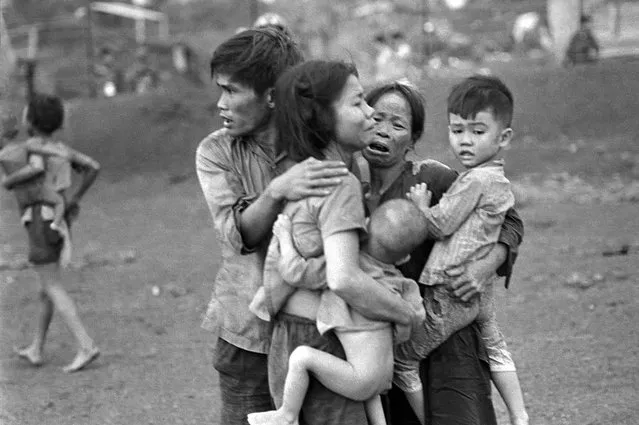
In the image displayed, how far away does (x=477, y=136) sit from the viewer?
3.38 m

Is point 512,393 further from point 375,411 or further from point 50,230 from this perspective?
point 50,230

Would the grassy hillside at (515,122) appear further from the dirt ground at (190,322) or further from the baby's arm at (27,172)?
the baby's arm at (27,172)

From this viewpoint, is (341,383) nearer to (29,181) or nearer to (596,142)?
(29,181)

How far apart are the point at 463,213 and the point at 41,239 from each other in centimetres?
388

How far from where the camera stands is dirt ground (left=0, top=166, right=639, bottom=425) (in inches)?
219

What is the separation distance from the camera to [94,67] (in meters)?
15.3

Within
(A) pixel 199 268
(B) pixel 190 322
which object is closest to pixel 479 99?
(B) pixel 190 322

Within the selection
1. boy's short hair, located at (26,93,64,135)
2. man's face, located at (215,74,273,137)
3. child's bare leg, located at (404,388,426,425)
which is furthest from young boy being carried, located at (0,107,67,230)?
child's bare leg, located at (404,388,426,425)

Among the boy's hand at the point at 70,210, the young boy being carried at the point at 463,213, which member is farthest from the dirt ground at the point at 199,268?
the young boy being carried at the point at 463,213

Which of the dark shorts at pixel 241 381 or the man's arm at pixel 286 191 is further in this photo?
the dark shorts at pixel 241 381

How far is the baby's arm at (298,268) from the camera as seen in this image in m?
2.89

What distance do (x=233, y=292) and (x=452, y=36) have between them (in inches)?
805

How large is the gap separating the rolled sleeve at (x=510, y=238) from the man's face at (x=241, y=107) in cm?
83

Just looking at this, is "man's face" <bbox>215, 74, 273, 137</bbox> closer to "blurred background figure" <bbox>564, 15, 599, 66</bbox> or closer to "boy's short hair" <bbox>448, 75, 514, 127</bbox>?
"boy's short hair" <bbox>448, 75, 514, 127</bbox>
